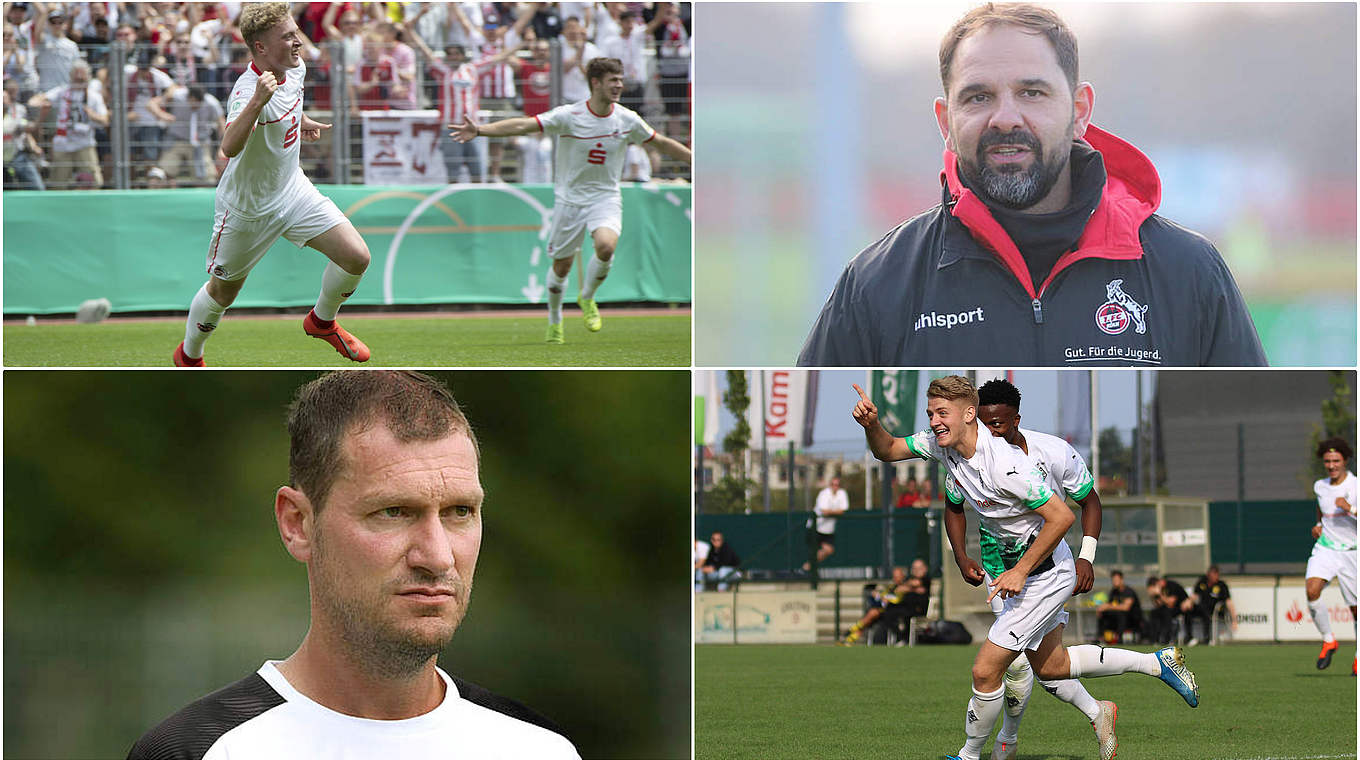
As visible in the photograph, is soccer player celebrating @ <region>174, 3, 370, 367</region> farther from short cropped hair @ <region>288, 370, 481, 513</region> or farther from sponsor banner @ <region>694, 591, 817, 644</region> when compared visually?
sponsor banner @ <region>694, 591, 817, 644</region>

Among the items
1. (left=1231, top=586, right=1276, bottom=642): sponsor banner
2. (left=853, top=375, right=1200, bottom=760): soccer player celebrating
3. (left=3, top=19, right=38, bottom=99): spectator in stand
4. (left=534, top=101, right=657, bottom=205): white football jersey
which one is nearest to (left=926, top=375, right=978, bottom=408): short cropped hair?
(left=853, top=375, right=1200, bottom=760): soccer player celebrating

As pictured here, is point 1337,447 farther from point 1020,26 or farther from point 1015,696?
point 1015,696

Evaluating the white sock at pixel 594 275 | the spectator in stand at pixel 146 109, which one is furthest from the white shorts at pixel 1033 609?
the spectator in stand at pixel 146 109

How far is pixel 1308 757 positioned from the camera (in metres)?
6.05

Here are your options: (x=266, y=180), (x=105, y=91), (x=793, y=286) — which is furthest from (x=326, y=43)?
(x=793, y=286)

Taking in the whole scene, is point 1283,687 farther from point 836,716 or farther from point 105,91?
point 105,91

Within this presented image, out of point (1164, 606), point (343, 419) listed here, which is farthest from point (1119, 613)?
point (343, 419)

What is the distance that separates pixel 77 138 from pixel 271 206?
6.53 metres

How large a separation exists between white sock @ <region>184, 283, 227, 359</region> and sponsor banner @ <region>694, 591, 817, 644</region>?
651 centimetres

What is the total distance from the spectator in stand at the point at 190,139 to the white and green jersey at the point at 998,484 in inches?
356

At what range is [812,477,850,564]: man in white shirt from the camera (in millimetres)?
14430

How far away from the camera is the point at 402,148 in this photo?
12812 millimetres

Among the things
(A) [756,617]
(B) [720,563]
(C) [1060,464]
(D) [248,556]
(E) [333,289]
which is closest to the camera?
(D) [248,556]

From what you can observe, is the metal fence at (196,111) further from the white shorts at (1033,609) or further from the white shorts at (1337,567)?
the white shorts at (1033,609)
